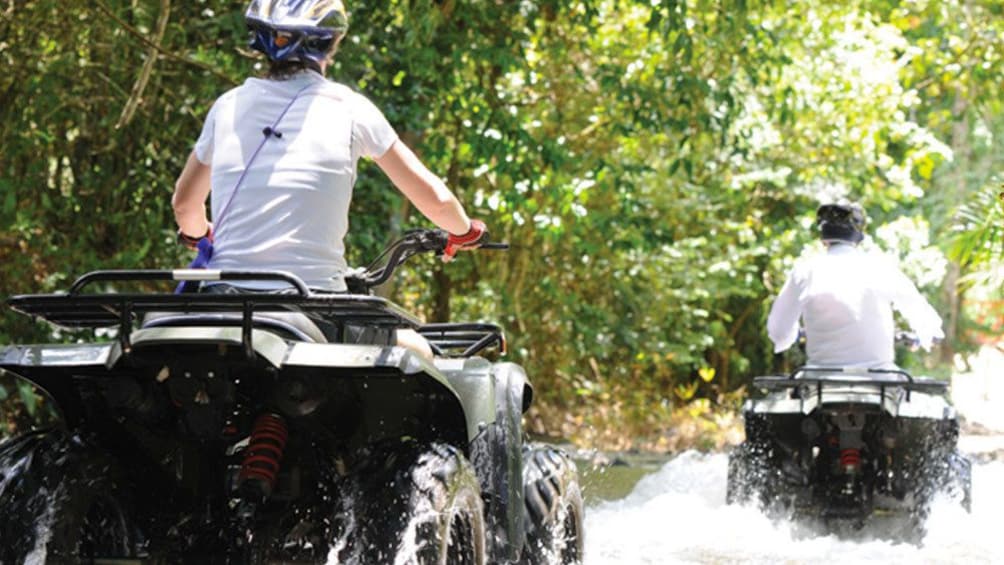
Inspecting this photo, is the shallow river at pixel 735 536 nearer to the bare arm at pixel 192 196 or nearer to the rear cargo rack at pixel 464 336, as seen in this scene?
the rear cargo rack at pixel 464 336

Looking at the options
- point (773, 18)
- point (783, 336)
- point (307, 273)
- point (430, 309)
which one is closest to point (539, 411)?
point (430, 309)

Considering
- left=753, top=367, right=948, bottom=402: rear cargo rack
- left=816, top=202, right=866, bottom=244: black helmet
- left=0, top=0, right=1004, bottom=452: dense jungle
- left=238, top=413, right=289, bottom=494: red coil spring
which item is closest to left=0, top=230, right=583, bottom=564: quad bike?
left=238, top=413, right=289, bottom=494: red coil spring

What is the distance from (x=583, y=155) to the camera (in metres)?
18.0

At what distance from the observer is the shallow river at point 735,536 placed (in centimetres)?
941

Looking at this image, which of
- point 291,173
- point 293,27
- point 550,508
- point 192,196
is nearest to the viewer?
point 291,173

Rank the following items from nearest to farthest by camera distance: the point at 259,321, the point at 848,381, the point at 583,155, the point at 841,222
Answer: the point at 259,321 < the point at 848,381 < the point at 841,222 < the point at 583,155

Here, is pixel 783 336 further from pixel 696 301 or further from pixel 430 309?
pixel 696 301

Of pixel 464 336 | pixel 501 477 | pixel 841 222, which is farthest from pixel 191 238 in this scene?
pixel 841 222

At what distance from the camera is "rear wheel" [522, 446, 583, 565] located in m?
6.31

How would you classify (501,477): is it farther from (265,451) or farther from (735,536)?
(735,536)

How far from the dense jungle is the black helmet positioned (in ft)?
6.01

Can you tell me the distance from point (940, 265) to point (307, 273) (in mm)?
20260

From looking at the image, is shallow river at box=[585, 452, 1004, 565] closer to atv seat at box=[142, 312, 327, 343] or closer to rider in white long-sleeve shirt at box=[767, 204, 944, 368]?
rider in white long-sleeve shirt at box=[767, 204, 944, 368]

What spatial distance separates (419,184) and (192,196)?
0.76 m
